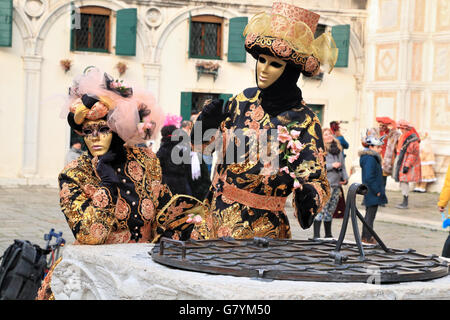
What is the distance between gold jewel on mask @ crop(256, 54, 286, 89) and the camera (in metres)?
4.32

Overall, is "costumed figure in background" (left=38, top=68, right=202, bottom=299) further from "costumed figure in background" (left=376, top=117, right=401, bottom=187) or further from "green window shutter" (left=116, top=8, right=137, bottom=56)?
"green window shutter" (left=116, top=8, right=137, bottom=56)

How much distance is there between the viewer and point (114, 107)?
14.2 ft

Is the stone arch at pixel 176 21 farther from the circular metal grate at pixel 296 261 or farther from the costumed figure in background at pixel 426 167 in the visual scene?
the circular metal grate at pixel 296 261

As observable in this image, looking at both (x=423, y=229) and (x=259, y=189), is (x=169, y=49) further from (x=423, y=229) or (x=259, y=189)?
(x=259, y=189)

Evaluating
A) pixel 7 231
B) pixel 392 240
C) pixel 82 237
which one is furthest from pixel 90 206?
pixel 392 240

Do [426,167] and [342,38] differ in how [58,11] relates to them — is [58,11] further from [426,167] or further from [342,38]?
[426,167]

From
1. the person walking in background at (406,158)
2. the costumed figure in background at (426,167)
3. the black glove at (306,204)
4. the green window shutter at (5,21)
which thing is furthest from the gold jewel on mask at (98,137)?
the costumed figure in background at (426,167)

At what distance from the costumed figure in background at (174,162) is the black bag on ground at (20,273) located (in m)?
4.05

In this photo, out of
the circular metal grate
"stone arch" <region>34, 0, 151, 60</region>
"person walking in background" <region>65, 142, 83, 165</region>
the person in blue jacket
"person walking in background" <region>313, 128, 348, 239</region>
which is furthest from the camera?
"stone arch" <region>34, 0, 151, 60</region>

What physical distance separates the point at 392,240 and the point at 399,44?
918cm

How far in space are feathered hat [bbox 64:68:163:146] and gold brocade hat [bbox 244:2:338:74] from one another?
644 mm

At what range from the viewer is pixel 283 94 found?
433 cm

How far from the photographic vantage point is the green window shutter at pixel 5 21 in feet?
55.7

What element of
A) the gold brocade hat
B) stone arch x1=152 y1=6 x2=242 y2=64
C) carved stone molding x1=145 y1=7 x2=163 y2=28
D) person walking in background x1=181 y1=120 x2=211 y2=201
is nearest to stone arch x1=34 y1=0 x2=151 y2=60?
carved stone molding x1=145 y1=7 x2=163 y2=28
